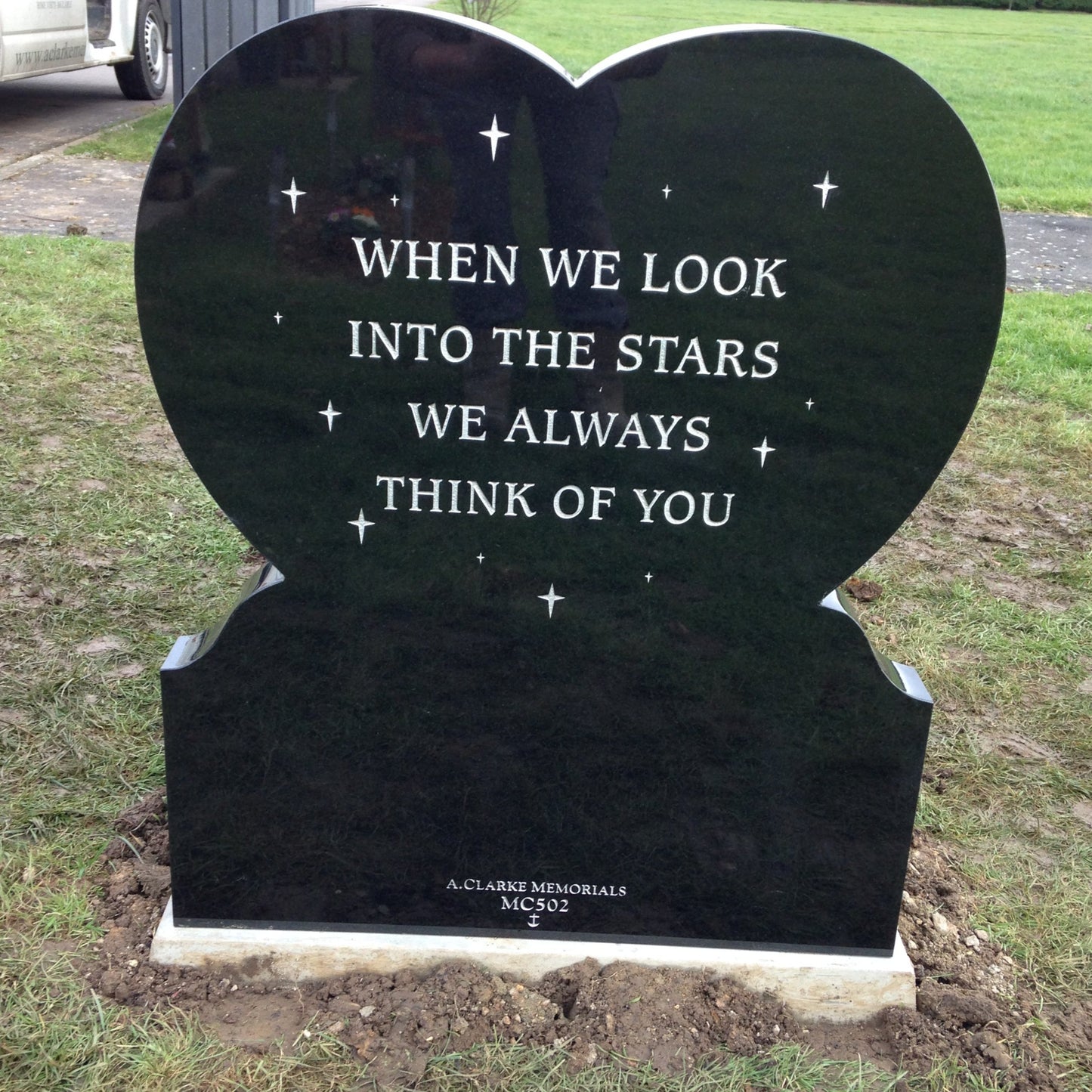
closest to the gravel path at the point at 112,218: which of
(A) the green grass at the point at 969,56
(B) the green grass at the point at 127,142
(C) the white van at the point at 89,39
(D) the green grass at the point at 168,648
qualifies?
(B) the green grass at the point at 127,142

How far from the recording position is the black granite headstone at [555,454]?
1.82 meters

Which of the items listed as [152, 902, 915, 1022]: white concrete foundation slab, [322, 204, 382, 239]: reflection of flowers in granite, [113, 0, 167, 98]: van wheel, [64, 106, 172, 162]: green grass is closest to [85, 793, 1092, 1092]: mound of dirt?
[152, 902, 915, 1022]: white concrete foundation slab

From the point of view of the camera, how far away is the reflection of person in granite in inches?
70.7

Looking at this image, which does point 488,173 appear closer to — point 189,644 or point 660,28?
point 189,644

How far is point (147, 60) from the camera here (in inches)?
422

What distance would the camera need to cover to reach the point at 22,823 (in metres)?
2.49

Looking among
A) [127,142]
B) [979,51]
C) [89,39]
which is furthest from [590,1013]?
[979,51]

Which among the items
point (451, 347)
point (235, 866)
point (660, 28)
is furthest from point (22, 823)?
point (660, 28)

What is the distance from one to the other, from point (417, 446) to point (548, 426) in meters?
0.22

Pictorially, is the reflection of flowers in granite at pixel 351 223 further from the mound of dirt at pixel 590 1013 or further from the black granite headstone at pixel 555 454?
the mound of dirt at pixel 590 1013

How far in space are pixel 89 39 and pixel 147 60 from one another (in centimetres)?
143

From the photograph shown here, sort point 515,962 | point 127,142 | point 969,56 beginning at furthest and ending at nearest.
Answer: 1. point 969,56
2. point 127,142
3. point 515,962

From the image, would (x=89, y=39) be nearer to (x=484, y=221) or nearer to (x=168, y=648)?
(x=168, y=648)

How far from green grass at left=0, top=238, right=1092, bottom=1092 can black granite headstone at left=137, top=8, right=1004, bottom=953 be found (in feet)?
0.96
